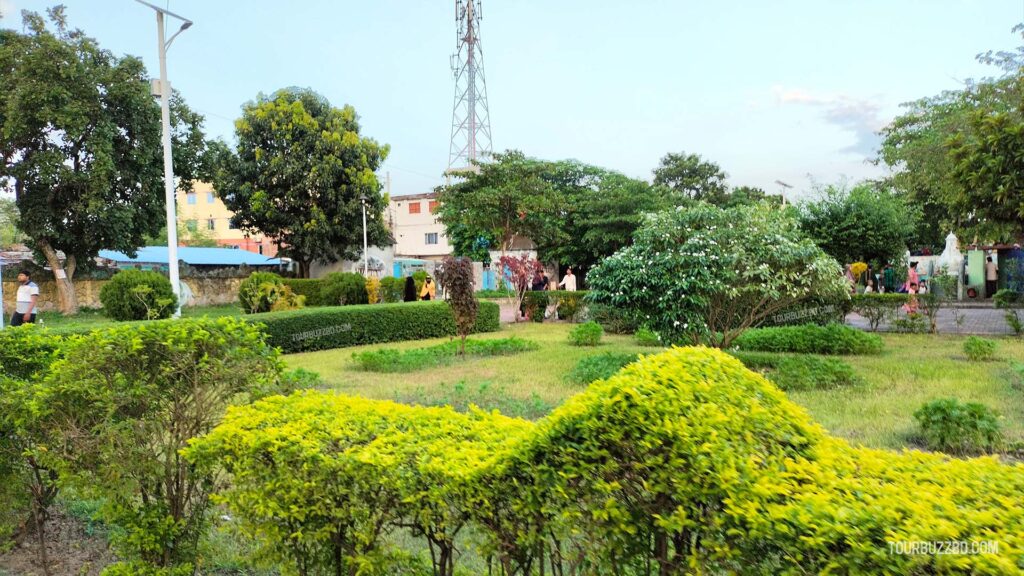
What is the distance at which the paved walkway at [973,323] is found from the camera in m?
13.8

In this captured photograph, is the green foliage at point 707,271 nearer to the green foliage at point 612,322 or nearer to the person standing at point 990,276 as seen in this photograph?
the green foliage at point 612,322

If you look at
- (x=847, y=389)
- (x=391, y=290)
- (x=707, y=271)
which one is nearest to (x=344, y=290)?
(x=391, y=290)

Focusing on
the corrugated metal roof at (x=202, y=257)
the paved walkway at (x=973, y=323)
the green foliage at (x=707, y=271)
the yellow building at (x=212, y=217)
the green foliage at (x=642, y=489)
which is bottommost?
the paved walkway at (x=973, y=323)

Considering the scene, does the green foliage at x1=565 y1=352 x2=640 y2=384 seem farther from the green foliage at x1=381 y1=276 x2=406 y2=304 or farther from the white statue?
the white statue

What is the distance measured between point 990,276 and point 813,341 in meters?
18.2

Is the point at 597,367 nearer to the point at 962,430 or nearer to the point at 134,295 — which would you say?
the point at 962,430

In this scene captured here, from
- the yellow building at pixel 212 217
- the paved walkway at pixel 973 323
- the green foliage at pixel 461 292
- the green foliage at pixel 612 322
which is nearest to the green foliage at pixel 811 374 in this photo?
the green foliage at pixel 461 292

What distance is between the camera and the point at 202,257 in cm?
3647

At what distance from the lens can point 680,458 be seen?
1681 mm

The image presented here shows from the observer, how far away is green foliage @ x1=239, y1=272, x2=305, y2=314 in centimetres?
1611

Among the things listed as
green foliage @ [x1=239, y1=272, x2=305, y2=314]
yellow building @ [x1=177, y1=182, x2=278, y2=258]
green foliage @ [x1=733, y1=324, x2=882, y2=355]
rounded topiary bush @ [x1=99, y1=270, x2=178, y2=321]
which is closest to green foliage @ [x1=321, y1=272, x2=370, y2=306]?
green foliage @ [x1=239, y1=272, x2=305, y2=314]

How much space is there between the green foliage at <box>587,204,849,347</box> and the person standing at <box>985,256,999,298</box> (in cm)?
1997

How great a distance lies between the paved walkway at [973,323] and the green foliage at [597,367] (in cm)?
894

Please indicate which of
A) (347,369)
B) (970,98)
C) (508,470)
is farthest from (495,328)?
(970,98)
